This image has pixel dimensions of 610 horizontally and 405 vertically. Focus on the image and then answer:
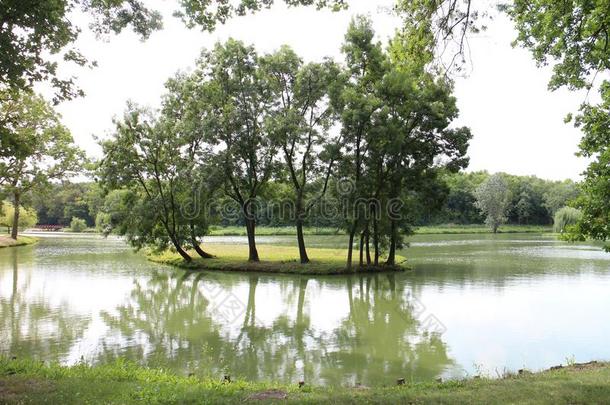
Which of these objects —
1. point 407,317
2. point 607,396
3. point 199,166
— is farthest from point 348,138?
point 607,396

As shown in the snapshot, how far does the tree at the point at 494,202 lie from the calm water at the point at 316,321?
207ft

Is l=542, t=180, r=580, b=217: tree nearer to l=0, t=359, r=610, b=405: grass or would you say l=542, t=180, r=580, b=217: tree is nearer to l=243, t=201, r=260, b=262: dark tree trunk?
l=243, t=201, r=260, b=262: dark tree trunk

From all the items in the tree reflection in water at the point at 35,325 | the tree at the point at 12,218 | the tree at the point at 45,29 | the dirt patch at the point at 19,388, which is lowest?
the tree reflection in water at the point at 35,325

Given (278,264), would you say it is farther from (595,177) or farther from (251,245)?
(595,177)

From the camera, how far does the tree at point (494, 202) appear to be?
289 ft

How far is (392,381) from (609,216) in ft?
19.7

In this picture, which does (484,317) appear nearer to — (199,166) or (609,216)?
(609,216)

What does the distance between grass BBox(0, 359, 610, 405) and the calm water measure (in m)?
1.83

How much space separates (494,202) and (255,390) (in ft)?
291

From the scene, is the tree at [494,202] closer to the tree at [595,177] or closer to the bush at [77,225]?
the bush at [77,225]

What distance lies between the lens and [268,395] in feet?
23.0

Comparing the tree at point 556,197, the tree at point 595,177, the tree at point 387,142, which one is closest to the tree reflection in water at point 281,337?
the tree at point 595,177

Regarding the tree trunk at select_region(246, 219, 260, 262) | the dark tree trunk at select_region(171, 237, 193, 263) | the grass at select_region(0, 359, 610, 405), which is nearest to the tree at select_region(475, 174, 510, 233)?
the tree trunk at select_region(246, 219, 260, 262)

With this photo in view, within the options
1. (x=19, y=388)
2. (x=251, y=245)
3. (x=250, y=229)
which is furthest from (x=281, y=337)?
(x=250, y=229)
